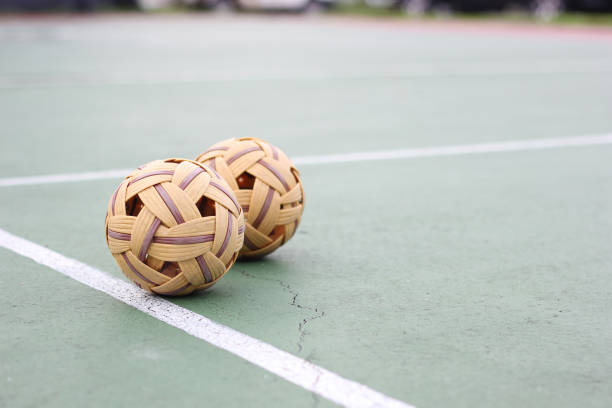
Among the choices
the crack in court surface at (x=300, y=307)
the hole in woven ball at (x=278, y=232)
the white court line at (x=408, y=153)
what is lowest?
the white court line at (x=408, y=153)

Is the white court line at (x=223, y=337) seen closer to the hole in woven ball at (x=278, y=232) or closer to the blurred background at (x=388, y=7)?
the hole in woven ball at (x=278, y=232)

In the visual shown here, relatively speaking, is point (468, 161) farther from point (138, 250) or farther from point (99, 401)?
point (99, 401)

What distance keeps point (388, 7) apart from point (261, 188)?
3043 cm

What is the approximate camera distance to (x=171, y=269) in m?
3.95

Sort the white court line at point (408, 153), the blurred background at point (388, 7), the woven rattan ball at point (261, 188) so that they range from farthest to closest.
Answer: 1. the blurred background at point (388, 7)
2. the white court line at point (408, 153)
3. the woven rattan ball at point (261, 188)

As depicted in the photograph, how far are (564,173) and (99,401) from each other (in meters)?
5.15

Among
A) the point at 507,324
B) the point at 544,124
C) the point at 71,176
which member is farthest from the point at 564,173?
the point at 71,176

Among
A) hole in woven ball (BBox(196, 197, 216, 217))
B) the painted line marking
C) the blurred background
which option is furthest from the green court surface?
the blurred background

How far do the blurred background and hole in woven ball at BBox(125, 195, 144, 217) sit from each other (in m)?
25.1

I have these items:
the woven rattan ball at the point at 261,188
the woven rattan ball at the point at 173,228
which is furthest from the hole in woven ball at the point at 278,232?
the woven rattan ball at the point at 173,228

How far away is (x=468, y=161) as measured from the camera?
24.8ft

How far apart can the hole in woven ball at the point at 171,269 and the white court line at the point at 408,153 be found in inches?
116

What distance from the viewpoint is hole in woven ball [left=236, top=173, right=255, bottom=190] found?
4.56 m

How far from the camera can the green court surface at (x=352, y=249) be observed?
10.9 feet
